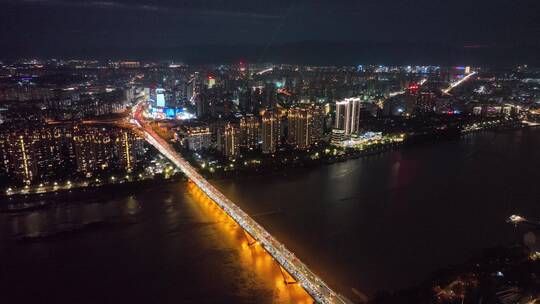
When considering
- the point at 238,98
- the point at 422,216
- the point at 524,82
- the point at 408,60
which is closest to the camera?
the point at 422,216

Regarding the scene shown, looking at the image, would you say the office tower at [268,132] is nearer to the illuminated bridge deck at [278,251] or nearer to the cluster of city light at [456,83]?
the illuminated bridge deck at [278,251]

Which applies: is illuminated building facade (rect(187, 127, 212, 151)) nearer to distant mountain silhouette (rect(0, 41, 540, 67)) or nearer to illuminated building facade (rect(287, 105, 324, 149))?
illuminated building facade (rect(287, 105, 324, 149))

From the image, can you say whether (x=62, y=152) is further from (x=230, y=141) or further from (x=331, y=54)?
(x=331, y=54)

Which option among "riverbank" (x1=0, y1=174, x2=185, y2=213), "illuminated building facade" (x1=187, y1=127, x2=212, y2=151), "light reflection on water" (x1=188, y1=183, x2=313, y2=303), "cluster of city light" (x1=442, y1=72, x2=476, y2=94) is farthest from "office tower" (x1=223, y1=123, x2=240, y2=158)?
"cluster of city light" (x1=442, y1=72, x2=476, y2=94)

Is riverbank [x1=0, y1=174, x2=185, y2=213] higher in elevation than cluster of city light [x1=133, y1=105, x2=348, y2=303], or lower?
lower

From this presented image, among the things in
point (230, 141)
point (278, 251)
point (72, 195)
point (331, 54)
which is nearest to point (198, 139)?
point (230, 141)

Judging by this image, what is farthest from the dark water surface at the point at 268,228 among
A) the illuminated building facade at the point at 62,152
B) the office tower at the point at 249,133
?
the office tower at the point at 249,133

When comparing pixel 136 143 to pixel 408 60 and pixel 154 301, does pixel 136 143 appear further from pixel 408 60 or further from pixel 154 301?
pixel 408 60

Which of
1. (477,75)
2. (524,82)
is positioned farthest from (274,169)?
(477,75)
